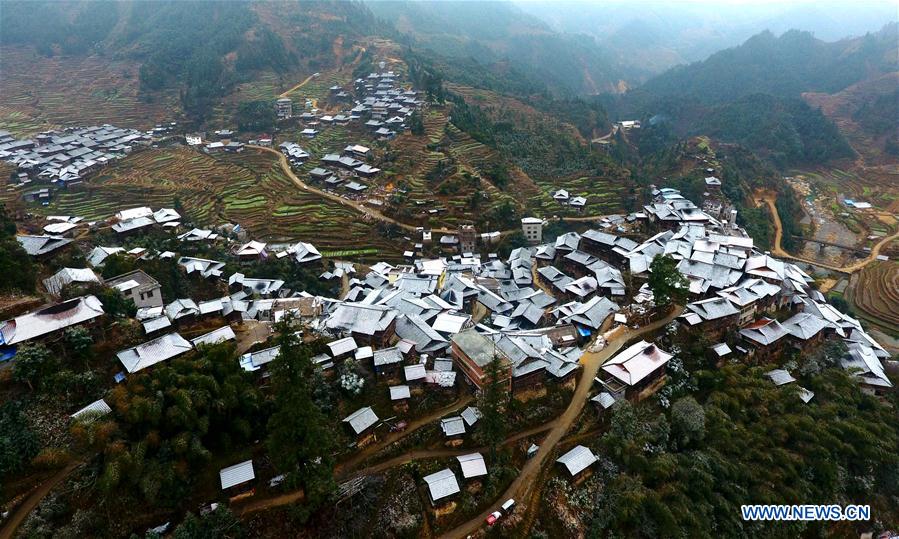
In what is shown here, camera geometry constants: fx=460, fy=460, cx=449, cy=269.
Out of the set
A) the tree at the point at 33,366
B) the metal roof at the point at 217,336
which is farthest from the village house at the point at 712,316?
the tree at the point at 33,366

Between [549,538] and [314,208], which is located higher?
[549,538]

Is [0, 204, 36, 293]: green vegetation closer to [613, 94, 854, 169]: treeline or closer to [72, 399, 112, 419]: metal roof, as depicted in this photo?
[72, 399, 112, 419]: metal roof

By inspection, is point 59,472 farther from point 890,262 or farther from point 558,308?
point 890,262

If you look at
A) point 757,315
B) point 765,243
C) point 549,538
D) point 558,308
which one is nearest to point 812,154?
point 765,243

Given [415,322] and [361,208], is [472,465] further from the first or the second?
[361,208]

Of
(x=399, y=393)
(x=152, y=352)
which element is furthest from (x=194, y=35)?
(x=399, y=393)

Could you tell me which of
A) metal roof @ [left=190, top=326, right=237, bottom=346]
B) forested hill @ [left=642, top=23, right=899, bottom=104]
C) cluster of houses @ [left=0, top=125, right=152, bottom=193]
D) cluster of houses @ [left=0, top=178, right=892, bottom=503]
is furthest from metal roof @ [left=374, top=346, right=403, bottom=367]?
forested hill @ [left=642, top=23, right=899, bottom=104]

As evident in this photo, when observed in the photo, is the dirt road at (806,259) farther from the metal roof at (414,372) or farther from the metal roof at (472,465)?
the metal roof at (472,465)
